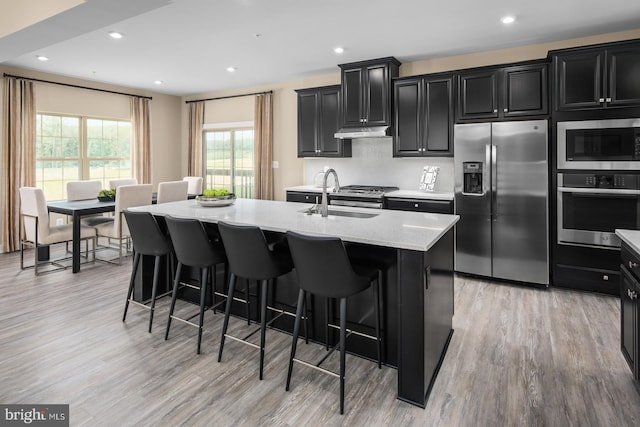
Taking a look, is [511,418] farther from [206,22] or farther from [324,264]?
[206,22]

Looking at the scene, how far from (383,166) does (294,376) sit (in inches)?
148

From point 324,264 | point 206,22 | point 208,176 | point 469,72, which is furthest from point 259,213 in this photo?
point 208,176

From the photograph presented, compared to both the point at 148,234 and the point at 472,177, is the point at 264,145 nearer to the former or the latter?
the point at 472,177

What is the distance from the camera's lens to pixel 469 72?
4.49 metres

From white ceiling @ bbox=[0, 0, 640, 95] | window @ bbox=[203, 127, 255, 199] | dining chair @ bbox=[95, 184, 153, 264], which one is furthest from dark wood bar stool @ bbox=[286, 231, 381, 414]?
window @ bbox=[203, 127, 255, 199]

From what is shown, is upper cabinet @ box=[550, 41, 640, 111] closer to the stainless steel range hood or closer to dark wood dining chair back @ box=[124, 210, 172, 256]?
the stainless steel range hood

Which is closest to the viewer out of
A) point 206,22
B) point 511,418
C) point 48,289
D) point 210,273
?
point 511,418

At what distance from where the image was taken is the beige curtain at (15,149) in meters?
5.63

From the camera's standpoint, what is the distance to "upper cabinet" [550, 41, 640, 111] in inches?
144

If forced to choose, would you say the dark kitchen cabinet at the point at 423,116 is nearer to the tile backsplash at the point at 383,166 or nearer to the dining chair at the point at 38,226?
the tile backsplash at the point at 383,166

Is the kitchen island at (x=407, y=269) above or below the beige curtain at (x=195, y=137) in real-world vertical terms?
below

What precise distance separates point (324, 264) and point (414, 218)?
1.06 meters

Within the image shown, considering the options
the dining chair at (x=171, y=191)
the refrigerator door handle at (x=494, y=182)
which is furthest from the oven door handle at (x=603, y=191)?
the dining chair at (x=171, y=191)

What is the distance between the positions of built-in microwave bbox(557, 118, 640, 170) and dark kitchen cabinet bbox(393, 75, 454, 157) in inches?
46.9
